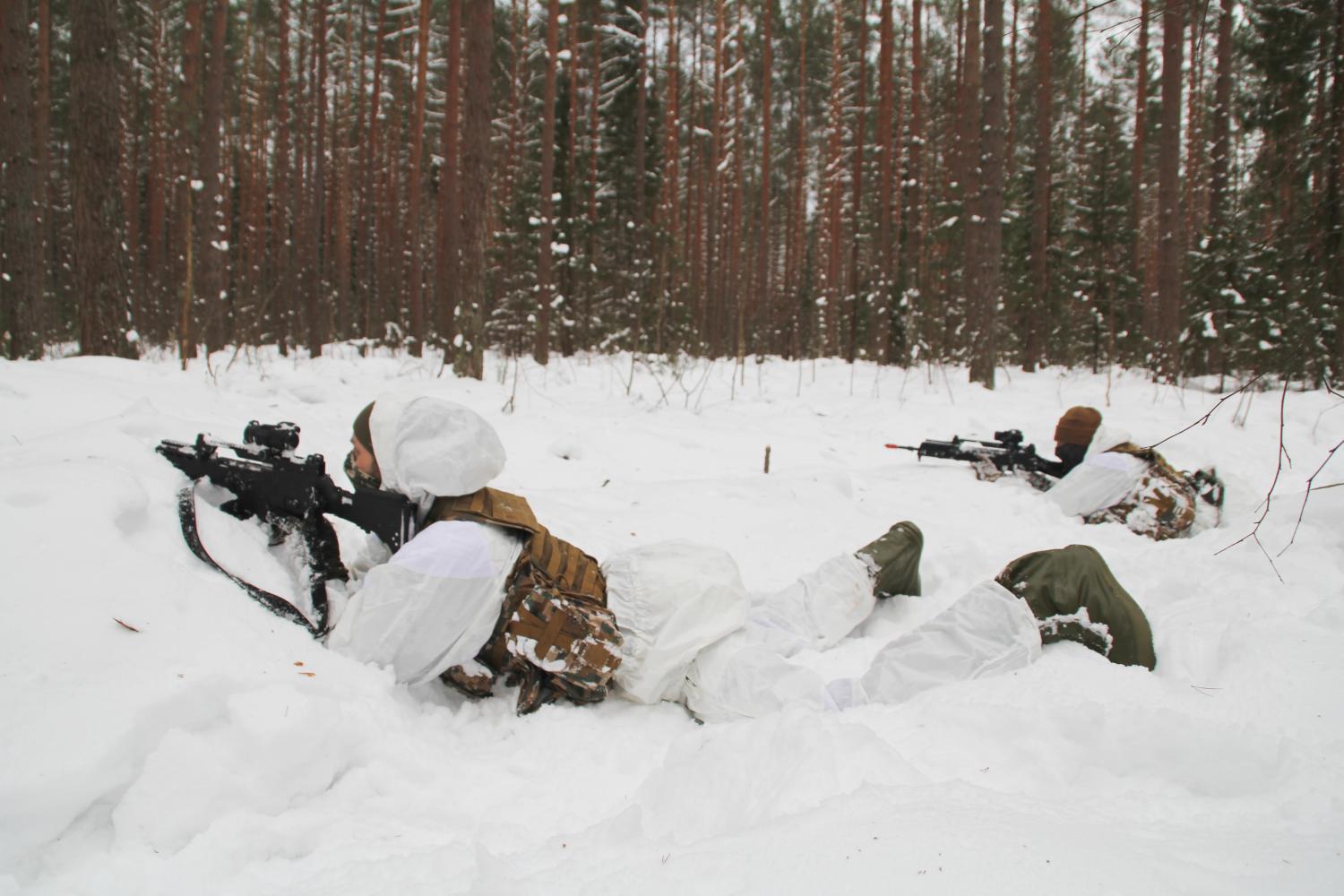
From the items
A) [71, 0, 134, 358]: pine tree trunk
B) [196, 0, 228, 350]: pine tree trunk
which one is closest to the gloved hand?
[71, 0, 134, 358]: pine tree trunk

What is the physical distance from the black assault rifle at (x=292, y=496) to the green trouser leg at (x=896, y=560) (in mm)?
1856

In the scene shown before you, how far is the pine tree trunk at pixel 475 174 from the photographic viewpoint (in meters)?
6.69

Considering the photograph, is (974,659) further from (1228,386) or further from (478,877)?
(1228,386)

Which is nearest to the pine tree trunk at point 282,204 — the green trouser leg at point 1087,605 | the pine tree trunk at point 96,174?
the pine tree trunk at point 96,174

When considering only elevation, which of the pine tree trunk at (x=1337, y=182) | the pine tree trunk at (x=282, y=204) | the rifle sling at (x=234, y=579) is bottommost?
the rifle sling at (x=234, y=579)

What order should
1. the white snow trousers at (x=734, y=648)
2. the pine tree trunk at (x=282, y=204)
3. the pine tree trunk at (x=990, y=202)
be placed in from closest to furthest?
the white snow trousers at (x=734, y=648)
the pine tree trunk at (x=990, y=202)
the pine tree trunk at (x=282, y=204)

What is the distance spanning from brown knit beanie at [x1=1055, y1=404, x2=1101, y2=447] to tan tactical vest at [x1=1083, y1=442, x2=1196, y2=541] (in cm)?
44

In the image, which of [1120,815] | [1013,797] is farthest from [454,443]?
[1120,815]

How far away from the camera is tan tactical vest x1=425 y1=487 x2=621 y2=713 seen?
6.77 ft

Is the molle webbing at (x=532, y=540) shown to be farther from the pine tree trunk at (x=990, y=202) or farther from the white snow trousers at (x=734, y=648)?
the pine tree trunk at (x=990, y=202)

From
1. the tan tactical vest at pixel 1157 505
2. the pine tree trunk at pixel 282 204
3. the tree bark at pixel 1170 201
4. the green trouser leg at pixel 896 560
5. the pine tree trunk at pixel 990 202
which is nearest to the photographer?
the green trouser leg at pixel 896 560

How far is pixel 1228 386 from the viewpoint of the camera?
9367 mm

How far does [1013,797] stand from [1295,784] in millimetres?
601

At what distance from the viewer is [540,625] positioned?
2.06 m
